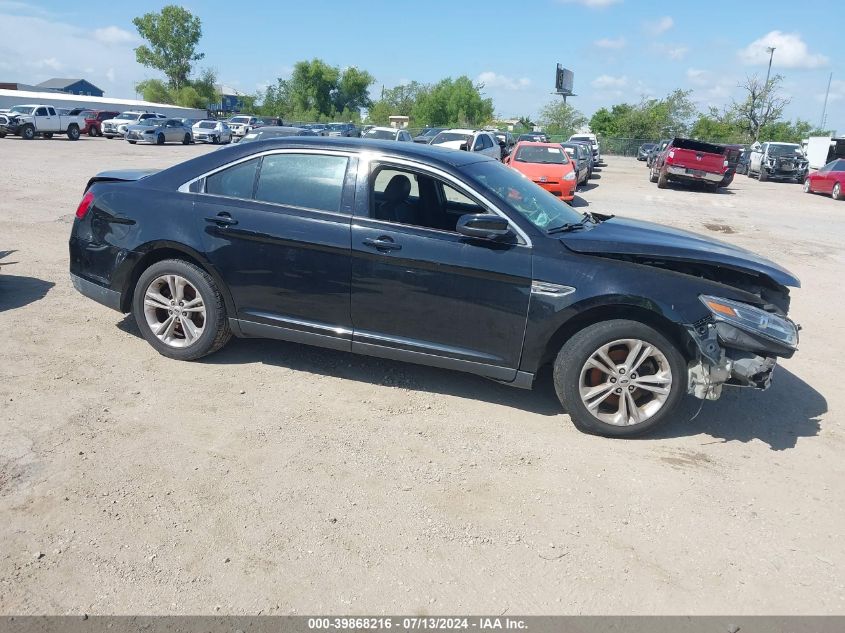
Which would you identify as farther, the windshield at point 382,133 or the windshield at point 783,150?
the windshield at point 783,150

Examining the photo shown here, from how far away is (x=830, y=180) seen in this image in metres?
24.2

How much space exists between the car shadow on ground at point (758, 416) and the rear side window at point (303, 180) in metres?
2.73

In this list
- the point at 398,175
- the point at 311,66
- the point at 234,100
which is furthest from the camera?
the point at 234,100

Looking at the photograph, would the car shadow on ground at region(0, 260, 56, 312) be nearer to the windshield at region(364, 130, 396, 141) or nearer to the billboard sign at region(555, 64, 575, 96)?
the windshield at region(364, 130, 396, 141)

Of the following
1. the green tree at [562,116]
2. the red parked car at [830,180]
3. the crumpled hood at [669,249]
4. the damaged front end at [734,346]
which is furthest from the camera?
the green tree at [562,116]

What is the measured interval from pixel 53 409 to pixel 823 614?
4.36m

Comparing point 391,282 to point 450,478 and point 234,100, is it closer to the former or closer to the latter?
point 450,478

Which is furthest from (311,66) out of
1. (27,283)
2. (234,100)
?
(27,283)

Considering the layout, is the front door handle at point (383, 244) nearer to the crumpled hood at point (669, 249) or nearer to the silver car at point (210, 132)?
the crumpled hood at point (669, 249)

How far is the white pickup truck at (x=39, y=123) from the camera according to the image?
118 feet

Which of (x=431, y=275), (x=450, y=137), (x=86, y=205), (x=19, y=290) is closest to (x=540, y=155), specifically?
(x=450, y=137)

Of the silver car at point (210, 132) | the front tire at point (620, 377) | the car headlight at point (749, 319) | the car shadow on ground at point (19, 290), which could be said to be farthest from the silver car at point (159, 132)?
the car headlight at point (749, 319)

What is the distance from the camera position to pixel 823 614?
2.79m

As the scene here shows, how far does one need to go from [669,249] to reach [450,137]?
19.5m
